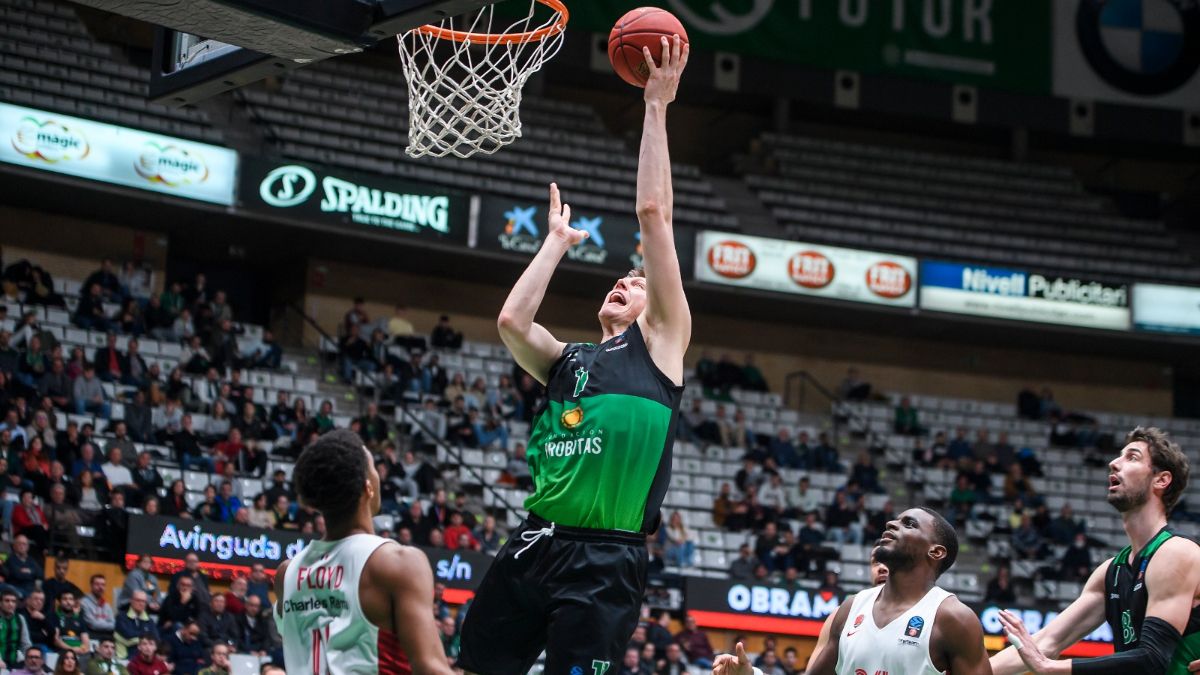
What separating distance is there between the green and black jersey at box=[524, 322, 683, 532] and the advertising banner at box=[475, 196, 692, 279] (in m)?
17.5

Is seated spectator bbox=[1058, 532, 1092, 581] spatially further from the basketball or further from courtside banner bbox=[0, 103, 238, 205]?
the basketball

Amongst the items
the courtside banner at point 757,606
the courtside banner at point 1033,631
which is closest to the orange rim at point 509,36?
the courtside banner at point 757,606

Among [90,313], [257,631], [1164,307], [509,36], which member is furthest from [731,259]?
[509,36]

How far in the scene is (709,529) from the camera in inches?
820

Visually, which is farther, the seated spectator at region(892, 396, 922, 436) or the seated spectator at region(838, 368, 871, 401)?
the seated spectator at region(838, 368, 871, 401)

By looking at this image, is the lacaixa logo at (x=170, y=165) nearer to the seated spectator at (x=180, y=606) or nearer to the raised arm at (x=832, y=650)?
the seated spectator at (x=180, y=606)

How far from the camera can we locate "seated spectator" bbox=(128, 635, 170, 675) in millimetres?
13477

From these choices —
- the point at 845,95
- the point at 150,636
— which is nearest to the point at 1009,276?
the point at 845,95

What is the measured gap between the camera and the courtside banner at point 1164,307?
25906 millimetres

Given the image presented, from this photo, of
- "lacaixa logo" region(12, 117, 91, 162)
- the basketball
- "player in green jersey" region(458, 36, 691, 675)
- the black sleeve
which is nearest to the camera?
"player in green jersey" region(458, 36, 691, 675)

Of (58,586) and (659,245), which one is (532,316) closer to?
(659,245)

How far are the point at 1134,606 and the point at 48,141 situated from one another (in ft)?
58.5

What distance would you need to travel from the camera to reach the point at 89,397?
1798cm

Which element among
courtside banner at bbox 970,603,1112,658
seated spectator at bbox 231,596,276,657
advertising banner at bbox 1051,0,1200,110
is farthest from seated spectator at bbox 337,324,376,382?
advertising banner at bbox 1051,0,1200,110
